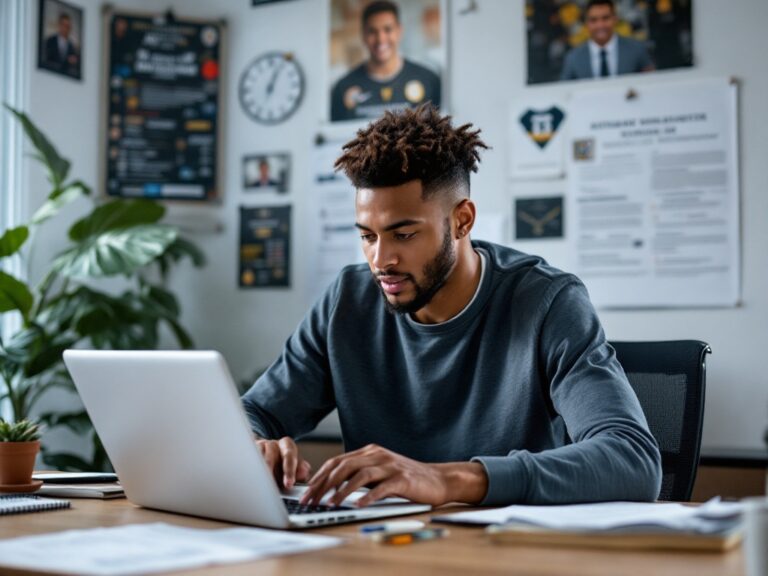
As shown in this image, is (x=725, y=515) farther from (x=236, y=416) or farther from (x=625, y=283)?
(x=625, y=283)

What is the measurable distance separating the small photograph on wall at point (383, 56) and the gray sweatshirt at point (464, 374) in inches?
63.1

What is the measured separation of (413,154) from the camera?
174 centimetres

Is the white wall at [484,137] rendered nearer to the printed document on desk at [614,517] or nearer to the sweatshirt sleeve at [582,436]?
the sweatshirt sleeve at [582,436]

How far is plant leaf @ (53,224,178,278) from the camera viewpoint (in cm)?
289

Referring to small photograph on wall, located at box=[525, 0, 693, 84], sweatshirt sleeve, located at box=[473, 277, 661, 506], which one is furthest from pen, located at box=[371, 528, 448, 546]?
small photograph on wall, located at box=[525, 0, 693, 84]

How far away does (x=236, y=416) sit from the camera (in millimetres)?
1037

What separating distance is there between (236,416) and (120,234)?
2127mm

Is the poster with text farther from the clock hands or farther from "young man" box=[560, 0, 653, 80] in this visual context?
"young man" box=[560, 0, 653, 80]

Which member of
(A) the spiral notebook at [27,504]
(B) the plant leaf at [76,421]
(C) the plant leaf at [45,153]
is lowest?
(B) the plant leaf at [76,421]

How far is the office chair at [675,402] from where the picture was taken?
161 centimetres

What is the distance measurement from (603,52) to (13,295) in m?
2.01

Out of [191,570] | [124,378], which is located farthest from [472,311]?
[191,570]

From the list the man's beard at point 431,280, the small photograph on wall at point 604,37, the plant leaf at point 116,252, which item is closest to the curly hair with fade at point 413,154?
the man's beard at point 431,280

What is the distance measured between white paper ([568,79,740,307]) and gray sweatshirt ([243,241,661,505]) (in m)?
1.27
